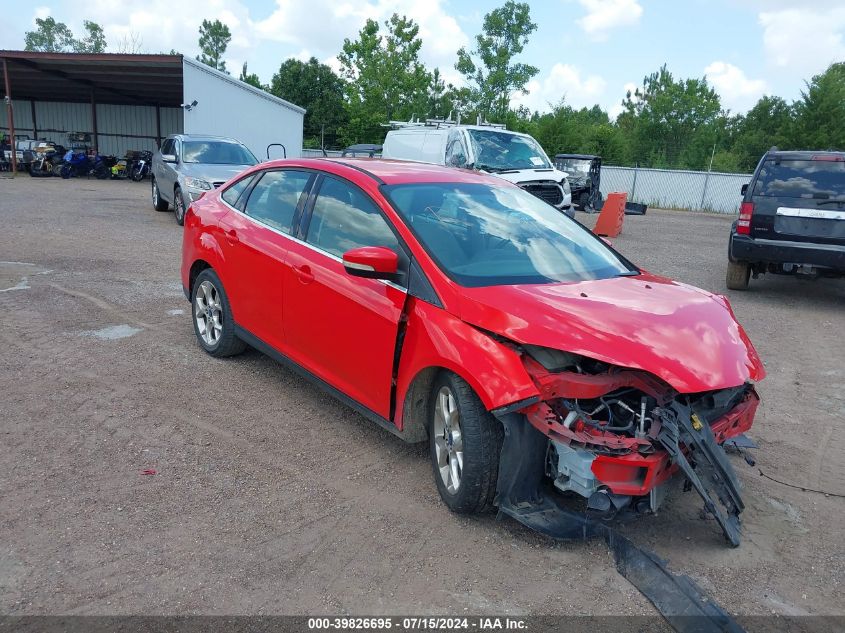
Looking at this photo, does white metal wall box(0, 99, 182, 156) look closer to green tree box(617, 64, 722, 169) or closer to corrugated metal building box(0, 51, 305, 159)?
corrugated metal building box(0, 51, 305, 159)

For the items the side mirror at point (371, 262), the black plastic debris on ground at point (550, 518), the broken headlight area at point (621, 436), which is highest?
the side mirror at point (371, 262)

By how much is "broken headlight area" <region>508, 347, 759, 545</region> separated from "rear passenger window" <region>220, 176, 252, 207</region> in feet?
10.5

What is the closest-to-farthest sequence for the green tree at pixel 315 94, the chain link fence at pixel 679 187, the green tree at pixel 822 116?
the chain link fence at pixel 679 187
the green tree at pixel 822 116
the green tree at pixel 315 94

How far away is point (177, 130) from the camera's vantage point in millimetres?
36656

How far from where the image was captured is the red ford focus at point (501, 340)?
121 inches

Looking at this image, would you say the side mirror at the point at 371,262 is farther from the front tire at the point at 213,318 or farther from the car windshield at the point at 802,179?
the car windshield at the point at 802,179

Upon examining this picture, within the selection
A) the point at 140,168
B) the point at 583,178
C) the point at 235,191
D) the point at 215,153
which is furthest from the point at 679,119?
the point at 235,191

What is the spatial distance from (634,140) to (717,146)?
7.95 meters

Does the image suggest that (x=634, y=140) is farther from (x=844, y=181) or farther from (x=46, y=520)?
(x=46, y=520)

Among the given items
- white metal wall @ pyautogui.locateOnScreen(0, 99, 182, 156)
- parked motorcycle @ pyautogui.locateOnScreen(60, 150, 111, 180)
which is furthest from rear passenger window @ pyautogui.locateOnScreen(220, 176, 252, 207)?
white metal wall @ pyautogui.locateOnScreen(0, 99, 182, 156)

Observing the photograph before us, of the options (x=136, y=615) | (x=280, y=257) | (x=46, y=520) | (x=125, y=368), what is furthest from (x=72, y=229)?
(x=136, y=615)

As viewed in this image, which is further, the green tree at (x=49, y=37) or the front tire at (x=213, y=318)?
the green tree at (x=49, y=37)

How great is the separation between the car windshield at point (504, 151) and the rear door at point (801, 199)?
5.45m

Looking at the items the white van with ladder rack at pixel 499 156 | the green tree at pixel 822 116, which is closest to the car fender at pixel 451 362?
the white van with ladder rack at pixel 499 156
